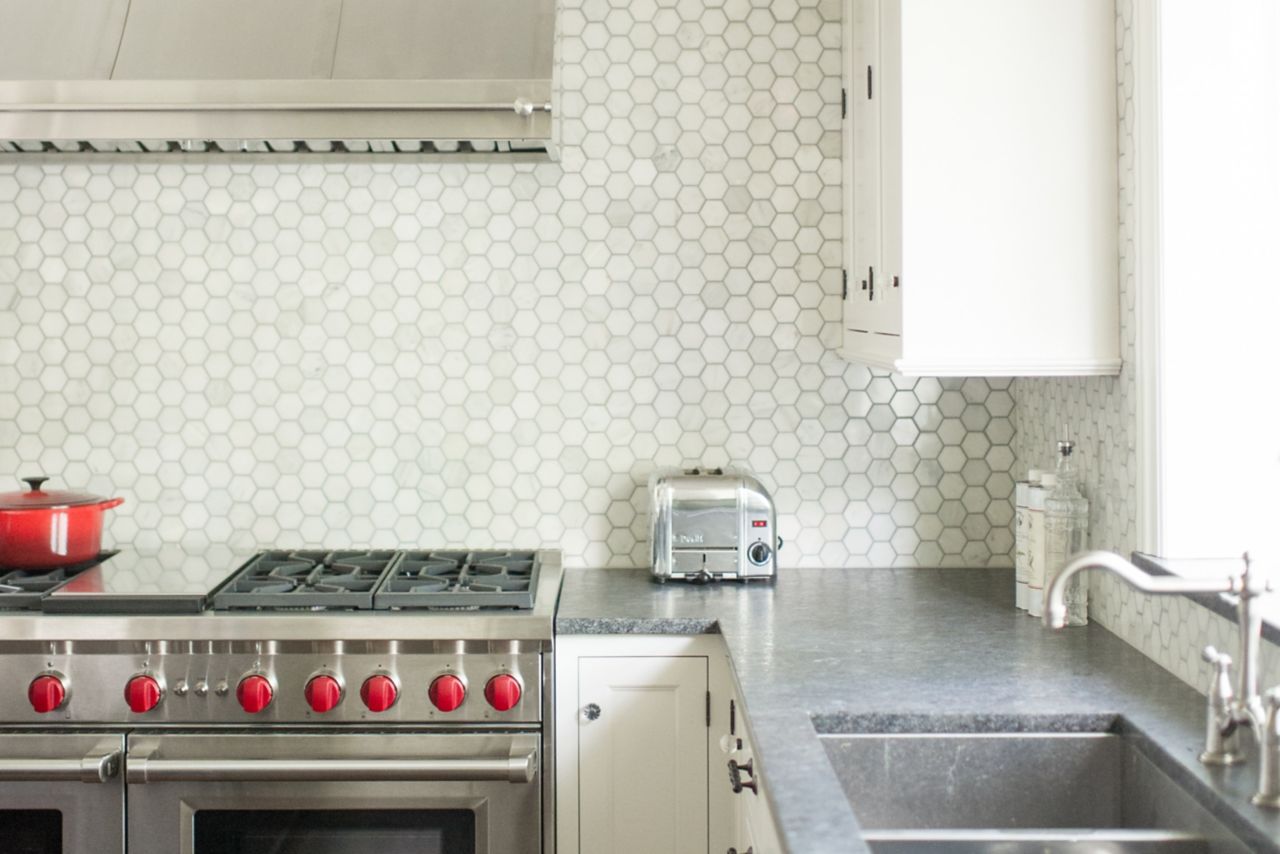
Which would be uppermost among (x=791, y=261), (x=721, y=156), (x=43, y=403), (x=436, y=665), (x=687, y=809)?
(x=721, y=156)

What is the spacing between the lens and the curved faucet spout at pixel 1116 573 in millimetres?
1606

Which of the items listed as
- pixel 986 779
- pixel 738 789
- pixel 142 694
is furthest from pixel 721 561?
pixel 142 694

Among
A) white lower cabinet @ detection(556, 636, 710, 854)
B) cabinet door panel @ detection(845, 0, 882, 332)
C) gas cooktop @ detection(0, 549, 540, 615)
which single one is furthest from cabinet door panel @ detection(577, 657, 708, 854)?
cabinet door panel @ detection(845, 0, 882, 332)

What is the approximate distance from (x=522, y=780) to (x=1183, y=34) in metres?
1.73

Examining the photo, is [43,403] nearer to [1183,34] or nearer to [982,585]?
[982,585]

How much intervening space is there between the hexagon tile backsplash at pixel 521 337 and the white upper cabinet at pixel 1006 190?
707mm

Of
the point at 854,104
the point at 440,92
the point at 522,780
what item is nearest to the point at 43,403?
the point at 440,92

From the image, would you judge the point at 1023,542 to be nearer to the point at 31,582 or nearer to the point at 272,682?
the point at 272,682

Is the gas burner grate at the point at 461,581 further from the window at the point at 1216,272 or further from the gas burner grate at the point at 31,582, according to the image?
the window at the point at 1216,272

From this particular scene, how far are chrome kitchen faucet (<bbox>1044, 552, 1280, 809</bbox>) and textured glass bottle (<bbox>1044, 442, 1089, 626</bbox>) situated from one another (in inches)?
28.2

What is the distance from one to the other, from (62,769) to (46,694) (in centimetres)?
14

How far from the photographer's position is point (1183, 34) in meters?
2.17

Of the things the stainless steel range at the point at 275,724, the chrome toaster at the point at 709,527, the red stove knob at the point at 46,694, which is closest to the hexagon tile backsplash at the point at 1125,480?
the chrome toaster at the point at 709,527

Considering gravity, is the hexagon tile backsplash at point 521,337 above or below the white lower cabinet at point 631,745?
above
